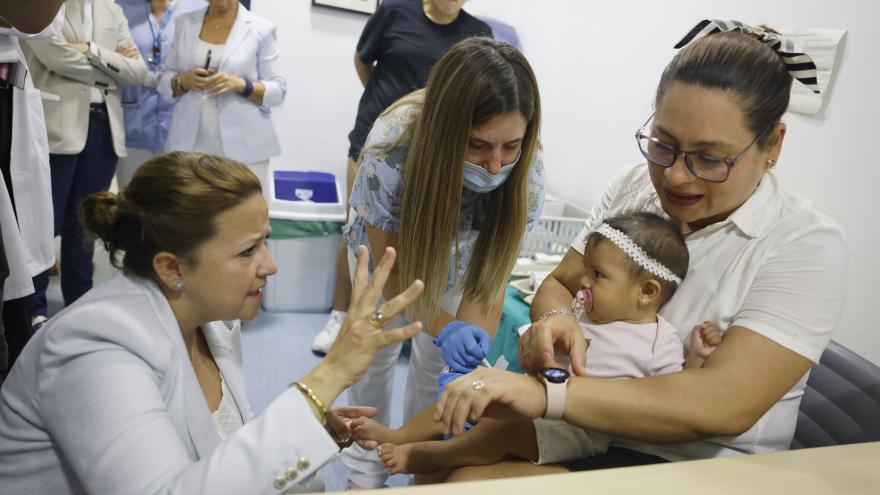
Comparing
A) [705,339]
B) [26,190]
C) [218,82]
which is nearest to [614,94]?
[218,82]

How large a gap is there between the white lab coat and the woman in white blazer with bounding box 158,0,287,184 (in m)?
0.89

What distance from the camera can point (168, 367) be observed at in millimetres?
998

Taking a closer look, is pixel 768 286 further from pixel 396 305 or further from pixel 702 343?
pixel 396 305

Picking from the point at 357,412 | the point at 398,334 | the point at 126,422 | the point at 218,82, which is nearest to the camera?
the point at 126,422

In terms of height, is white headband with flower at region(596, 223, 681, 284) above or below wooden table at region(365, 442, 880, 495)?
above

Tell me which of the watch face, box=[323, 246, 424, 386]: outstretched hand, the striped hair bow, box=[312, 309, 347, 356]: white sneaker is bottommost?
box=[312, 309, 347, 356]: white sneaker

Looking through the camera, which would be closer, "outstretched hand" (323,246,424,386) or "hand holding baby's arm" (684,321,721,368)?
"outstretched hand" (323,246,424,386)

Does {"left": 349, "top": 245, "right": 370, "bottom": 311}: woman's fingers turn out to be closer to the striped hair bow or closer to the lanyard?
the striped hair bow

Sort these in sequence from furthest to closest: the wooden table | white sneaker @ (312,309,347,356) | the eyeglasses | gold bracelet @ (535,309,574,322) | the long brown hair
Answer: white sneaker @ (312,309,347,356)
the long brown hair
gold bracelet @ (535,309,574,322)
the eyeglasses
the wooden table

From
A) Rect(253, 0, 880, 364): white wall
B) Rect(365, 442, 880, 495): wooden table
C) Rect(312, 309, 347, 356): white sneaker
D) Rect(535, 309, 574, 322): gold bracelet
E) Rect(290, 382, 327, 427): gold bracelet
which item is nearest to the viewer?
Rect(365, 442, 880, 495): wooden table

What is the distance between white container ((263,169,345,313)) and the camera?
10.7 feet

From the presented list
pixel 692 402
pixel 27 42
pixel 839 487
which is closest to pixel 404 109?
pixel 692 402

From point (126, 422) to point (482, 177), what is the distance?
1.00 m

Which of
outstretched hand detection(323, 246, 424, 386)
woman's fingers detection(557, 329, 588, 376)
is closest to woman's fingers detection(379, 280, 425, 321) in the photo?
outstretched hand detection(323, 246, 424, 386)
